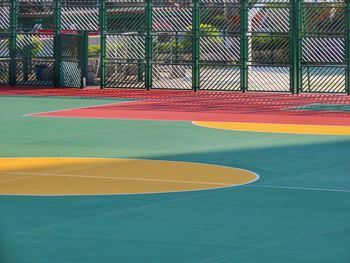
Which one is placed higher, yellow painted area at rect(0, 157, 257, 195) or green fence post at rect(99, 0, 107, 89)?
green fence post at rect(99, 0, 107, 89)

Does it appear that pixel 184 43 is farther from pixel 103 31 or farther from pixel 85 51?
pixel 85 51

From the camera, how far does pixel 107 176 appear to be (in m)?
15.2

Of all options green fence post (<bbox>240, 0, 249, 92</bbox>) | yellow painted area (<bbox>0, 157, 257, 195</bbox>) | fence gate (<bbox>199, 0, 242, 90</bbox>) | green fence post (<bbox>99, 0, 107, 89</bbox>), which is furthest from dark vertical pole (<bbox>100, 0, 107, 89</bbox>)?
yellow painted area (<bbox>0, 157, 257, 195</bbox>)

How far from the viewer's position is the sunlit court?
10.9 meters

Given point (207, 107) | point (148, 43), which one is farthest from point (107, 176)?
point (148, 43)

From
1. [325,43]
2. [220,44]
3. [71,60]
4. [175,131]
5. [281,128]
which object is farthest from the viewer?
[71,60]

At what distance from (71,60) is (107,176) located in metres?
19.1

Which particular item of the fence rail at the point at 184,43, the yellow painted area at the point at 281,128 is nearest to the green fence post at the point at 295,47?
the fence rail at the point at 184,43

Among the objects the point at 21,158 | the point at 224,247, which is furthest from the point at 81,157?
the point at 224,247

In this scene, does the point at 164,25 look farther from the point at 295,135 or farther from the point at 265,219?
→ the point at 265,219

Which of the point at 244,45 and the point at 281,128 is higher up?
the point at 244,45

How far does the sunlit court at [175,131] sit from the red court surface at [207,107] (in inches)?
2.3

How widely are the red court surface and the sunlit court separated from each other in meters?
0.06

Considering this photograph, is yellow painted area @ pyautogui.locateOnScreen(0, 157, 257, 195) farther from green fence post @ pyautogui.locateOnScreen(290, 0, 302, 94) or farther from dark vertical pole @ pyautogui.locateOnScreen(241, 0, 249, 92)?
dark vertical pole @ pyautogui.locateOnScreen(241, 0, 249, 92)
